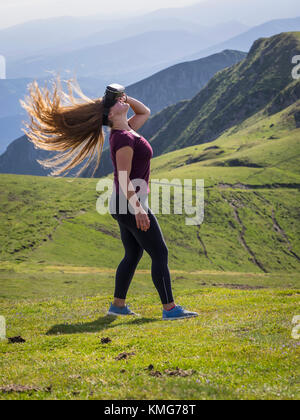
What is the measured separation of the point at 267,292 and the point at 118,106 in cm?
1008

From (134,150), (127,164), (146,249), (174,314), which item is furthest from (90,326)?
(134,150)

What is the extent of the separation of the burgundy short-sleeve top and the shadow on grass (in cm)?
356

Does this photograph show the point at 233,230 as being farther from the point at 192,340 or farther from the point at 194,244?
the point at 192,340

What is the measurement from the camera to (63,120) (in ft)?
35.5

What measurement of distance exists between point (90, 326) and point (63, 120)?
535 cm

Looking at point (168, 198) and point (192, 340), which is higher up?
point (192, 340)

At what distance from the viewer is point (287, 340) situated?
29.9 feet

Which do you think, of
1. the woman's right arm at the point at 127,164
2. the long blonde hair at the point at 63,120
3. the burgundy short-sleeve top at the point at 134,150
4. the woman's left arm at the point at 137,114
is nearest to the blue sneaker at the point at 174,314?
the woman's right arm at the point at 127,164

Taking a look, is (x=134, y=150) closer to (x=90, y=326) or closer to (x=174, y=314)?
(x=174, y=314)

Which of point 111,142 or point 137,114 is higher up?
Answer: point 137,114

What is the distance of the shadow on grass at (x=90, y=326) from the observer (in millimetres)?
11508

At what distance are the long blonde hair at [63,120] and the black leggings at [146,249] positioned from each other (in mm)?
1649
